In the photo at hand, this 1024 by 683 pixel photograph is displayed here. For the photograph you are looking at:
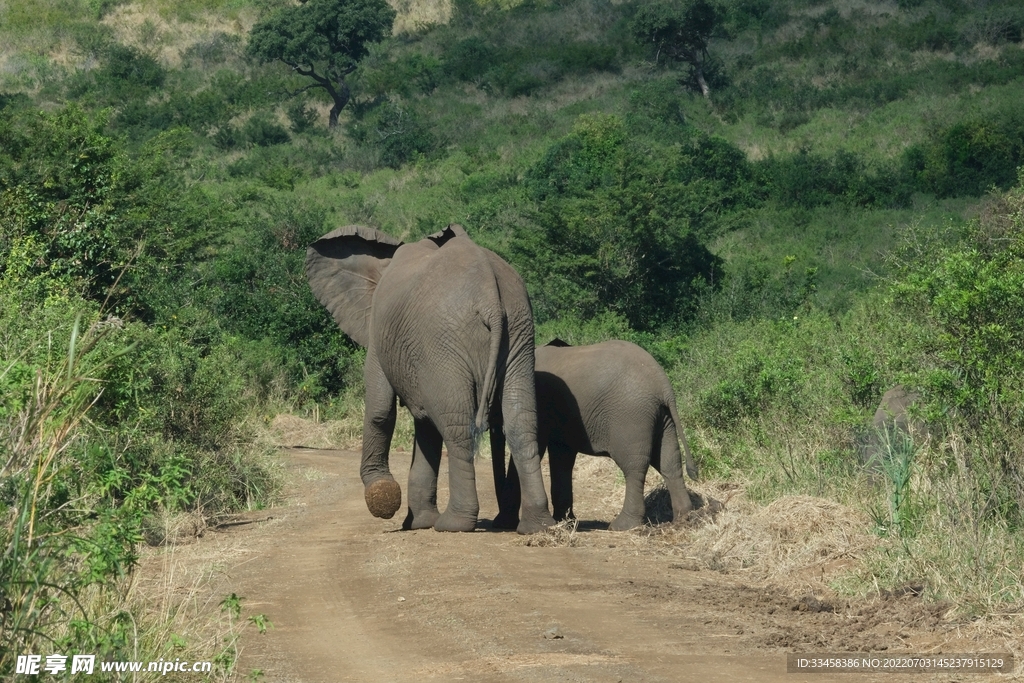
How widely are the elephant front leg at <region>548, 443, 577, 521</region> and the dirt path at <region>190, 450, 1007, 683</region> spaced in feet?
2.15

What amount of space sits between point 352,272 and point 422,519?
231 cm

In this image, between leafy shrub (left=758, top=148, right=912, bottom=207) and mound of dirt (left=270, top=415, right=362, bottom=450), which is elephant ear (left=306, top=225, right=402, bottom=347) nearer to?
mound of dirt (left=270, top=415, right=362, bottom=450)

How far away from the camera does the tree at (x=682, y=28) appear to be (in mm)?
40500

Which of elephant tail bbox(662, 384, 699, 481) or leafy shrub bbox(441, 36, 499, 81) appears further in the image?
leafy shrub bbox(441, 36, 499, 81)

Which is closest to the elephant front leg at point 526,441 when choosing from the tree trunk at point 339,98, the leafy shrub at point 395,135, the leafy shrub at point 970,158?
the leafy shrub at point 970,158

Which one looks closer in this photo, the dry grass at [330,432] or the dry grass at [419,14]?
the dry grass at [330,432]

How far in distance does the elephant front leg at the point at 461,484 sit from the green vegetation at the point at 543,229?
1.82 m

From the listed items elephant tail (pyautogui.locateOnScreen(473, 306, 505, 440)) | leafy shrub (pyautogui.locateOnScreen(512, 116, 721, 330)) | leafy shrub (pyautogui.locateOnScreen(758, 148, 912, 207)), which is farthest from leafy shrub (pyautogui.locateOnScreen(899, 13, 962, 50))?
elephant tail (pyautogui.locateOnScreen(473, 306, 505, 440))

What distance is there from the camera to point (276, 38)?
43.8m

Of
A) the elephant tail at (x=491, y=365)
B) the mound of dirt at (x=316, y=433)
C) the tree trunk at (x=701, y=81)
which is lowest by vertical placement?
the mound of dirt at (x=316, y=433)

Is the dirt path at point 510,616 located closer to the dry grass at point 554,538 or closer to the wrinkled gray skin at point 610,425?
the dry grass at point 554,538

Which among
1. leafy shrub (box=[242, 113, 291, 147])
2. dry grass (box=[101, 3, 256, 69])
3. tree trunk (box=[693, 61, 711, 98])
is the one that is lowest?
leafy shrub (box=[242, 113, 291, 147])

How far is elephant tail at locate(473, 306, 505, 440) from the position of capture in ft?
29.9

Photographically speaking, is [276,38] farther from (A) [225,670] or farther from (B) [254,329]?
(A) [225,670]
